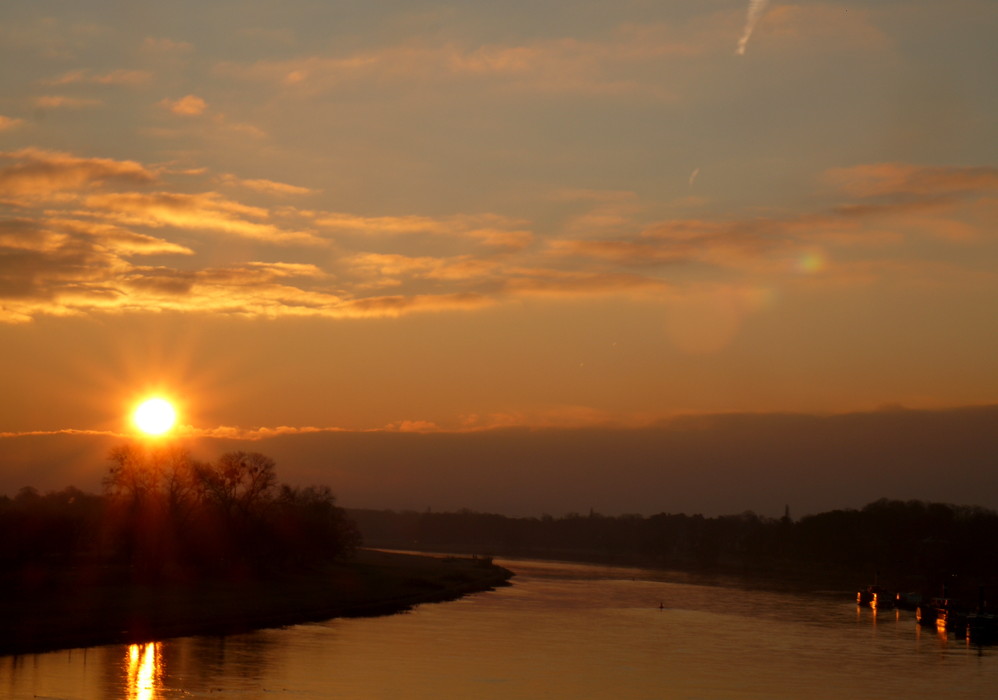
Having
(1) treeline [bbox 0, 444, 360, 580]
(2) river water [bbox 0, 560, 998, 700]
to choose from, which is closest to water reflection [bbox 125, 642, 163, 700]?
(2) river water [bbox 0, 560, 998, 700]

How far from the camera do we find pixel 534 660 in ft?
213

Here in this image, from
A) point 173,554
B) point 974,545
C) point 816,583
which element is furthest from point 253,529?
point 974,545

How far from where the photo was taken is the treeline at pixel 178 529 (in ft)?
317

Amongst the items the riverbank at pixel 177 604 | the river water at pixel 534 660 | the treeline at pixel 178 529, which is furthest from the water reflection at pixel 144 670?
the treeline at pixel 178 529

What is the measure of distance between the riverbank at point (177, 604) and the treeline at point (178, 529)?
384 cm

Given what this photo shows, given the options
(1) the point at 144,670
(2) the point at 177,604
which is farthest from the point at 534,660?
(2) the point at 177,604

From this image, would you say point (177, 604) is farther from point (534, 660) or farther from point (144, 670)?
point (534, 660)

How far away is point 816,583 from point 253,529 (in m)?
110

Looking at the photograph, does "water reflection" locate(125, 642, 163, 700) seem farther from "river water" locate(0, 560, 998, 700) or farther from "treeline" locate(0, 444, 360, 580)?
"treeline" locate(0, 444, 360, 580)

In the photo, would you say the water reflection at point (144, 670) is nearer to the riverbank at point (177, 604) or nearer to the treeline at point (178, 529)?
the riverbank at point (177, 604)

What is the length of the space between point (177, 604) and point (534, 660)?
29928 millimetres

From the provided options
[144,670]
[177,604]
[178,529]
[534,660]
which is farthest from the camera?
[178,529]

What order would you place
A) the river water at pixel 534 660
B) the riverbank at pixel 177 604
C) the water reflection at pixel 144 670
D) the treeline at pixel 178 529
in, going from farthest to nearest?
the treeline at pixel 178 529
the riverbank at pixel 177 604
the river water at pixel 534 660
the water reflection at pixel 144 670

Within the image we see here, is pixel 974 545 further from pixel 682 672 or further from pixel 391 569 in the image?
pixel 682 672
